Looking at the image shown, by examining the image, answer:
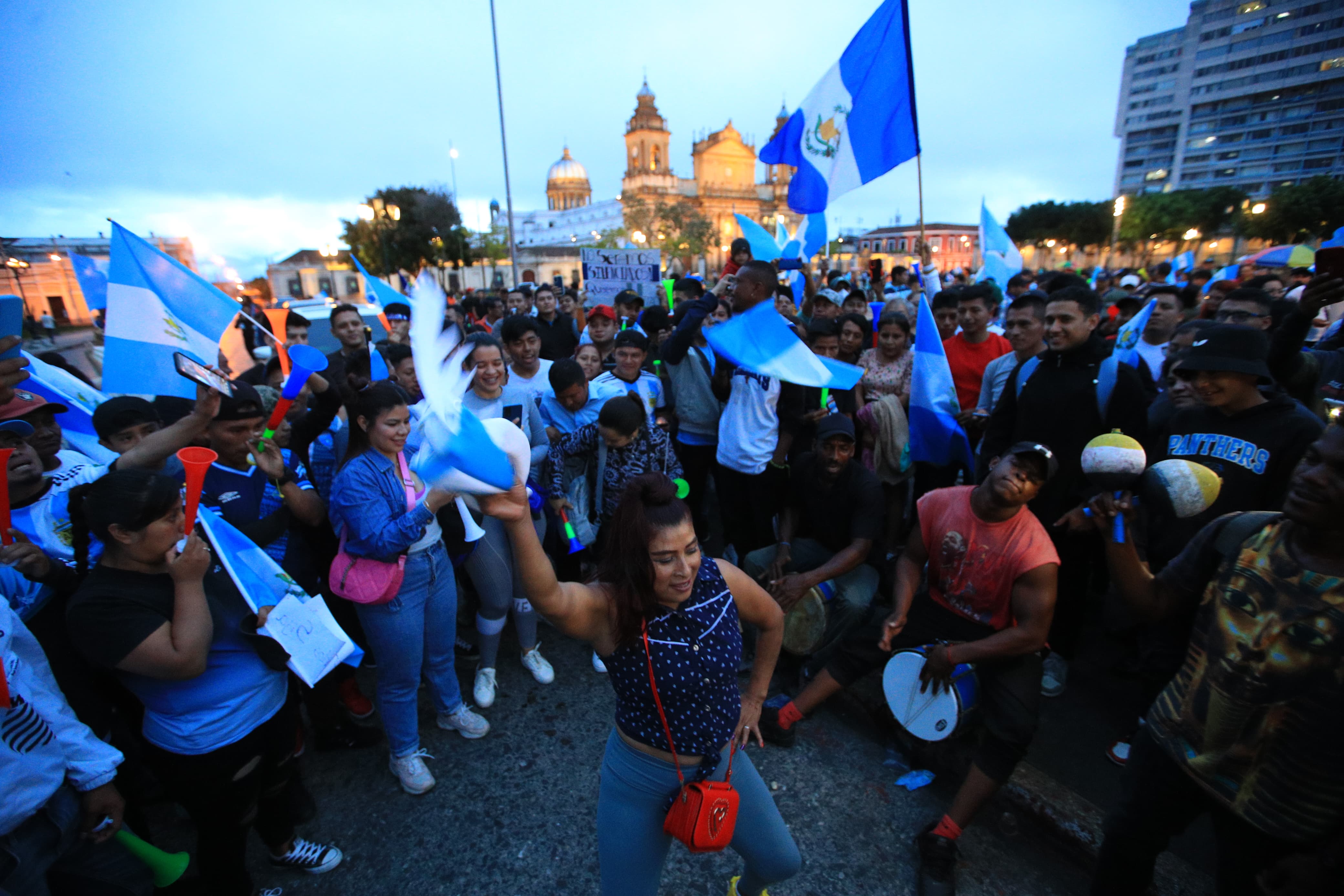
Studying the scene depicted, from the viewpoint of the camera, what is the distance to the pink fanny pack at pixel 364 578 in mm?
2621

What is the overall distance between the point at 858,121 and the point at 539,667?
4682mm

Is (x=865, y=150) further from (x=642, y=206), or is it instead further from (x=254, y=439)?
(x=642, y=206)

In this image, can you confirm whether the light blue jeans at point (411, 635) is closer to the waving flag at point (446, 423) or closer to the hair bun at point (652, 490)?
the hair bun at point (652, 490)

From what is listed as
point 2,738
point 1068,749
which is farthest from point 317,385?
point 1068,749

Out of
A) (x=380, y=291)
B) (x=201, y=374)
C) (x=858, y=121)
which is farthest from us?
(x=380, y=291)

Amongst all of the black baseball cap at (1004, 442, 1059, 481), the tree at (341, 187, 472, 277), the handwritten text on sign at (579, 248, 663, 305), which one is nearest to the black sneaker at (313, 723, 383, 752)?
the black baseball cap at (1004, 442, 1059, 481)

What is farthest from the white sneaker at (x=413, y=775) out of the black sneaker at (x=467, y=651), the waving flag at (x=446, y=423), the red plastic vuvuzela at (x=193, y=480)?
the waving flag at (x=446, y=423)

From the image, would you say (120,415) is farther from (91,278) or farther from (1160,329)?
(1160,329)

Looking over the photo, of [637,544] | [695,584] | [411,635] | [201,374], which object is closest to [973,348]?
[695,584]

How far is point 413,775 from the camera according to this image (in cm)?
303

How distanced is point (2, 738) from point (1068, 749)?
14.4ft

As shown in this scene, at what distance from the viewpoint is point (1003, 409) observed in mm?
3824

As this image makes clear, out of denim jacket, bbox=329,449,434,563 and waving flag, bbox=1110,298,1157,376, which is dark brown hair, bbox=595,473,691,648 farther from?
waving flag, bbox=1110,298,1157,376

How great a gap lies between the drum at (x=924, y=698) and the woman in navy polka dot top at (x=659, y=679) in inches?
42.7
